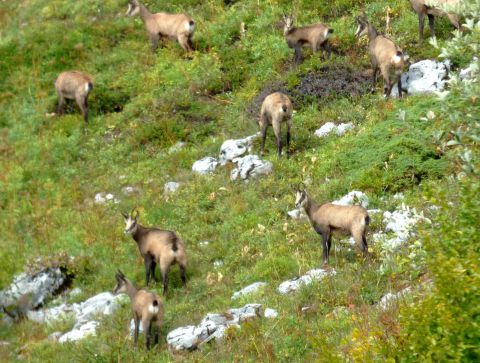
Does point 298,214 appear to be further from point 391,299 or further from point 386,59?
point 391,299

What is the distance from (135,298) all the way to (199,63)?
990 cm

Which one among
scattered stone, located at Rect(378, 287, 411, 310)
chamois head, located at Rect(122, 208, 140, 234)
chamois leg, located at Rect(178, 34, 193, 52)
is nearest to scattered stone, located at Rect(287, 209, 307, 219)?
chamois head, located at Rect(122, 208, 140, 234)

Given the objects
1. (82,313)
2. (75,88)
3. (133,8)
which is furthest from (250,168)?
(133,8)

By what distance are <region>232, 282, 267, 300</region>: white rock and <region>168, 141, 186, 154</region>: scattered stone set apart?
6.40 metres

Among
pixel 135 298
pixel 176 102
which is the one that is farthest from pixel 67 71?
pixel 135 298

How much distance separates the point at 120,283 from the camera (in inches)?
571

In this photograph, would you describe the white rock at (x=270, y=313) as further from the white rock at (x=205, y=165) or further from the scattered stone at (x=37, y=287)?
the white rock at (x=205, y=165)

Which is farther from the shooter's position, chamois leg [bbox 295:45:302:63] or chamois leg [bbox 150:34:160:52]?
chamois leg [bbox 150:34:160:52]

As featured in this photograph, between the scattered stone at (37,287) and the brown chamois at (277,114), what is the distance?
5059 millimetres

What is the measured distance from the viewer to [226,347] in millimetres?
11617

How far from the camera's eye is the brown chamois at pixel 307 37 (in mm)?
20641

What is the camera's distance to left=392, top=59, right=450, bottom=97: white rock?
17.9m

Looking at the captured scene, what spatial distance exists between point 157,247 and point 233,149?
4.13 metres

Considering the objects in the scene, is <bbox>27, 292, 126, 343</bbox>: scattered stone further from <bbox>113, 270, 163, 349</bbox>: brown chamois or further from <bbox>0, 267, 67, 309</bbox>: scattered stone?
<bbox>113, 270, 163, 349</bbox>: brown chamois
